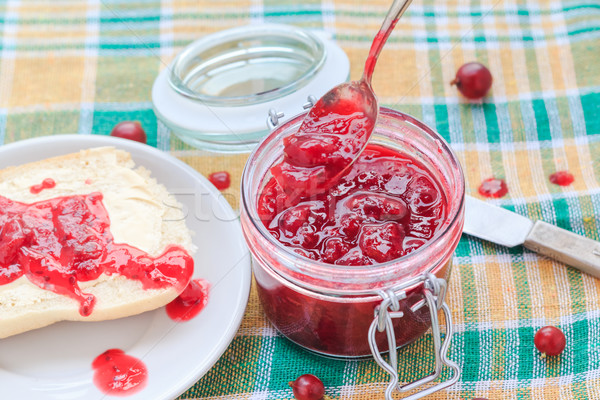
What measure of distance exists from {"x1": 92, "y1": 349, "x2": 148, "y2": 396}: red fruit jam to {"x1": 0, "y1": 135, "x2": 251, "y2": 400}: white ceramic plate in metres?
0.02

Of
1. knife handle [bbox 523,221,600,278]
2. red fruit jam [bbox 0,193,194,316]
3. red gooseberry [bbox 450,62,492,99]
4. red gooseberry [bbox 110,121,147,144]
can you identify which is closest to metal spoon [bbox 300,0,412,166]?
red fruit jam [bbox 0,193,194,316]

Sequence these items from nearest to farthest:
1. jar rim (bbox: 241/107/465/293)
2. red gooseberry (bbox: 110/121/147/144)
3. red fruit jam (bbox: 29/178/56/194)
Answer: jar rim (bbox: 241/107/465/293) < red fruit jam (bbox: 29/178/56/194) < red gooseberry (bbox: 110/121/147/144)

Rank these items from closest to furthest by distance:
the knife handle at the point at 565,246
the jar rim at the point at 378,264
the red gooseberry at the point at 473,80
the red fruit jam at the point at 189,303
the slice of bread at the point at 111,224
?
the jar rim at the point at 378,264 → the slice of bread at the point at 111,224 → the red fruit jam at the point at 189,303 → the knife handle at the point at 565,246 → the red gooseberry at the point at 473,80

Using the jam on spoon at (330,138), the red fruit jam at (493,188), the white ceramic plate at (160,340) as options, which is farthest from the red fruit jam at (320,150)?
the red fruit jam at (493,188)

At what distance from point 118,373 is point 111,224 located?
2.01 ft

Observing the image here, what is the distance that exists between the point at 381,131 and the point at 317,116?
1.00 feet

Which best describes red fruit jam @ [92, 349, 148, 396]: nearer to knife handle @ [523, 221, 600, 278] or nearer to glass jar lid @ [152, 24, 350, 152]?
glass jar lid @ [152, 24, 350, 152]

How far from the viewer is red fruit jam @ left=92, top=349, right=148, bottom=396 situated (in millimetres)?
2650

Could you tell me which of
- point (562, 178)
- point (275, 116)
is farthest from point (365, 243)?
point (562, 178)

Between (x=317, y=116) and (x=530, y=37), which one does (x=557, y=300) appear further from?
(x=530, y=37)

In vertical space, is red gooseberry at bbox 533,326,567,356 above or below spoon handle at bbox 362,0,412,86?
below

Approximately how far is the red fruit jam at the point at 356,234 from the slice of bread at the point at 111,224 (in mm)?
472

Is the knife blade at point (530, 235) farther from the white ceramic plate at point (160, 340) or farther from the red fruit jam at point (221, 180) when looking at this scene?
the red fruit jam at point (221, 180)

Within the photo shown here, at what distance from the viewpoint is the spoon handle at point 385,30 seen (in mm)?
2795
